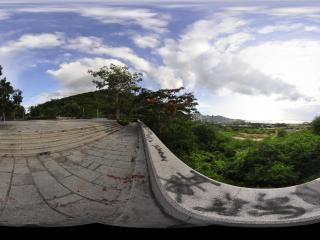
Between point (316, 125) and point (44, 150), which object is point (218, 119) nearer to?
point (316, 125)

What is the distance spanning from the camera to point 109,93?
134 cm

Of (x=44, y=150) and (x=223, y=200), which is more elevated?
(x=44, y=150)

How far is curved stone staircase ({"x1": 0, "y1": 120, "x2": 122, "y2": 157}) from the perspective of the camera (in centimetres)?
124

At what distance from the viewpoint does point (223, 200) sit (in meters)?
1.17

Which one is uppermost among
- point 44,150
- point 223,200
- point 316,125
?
point 316,125

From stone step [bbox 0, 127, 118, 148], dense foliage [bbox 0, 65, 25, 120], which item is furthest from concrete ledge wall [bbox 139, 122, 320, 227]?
dense foliage [bbox 0, 65, 25, 120]

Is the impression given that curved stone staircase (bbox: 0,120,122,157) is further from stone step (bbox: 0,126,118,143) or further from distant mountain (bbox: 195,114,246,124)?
distant mountain (bbox: 195,114,246,124)

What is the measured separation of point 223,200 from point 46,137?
2.52 ft

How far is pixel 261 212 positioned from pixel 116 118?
0.76 m

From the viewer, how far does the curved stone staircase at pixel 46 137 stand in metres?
1.24

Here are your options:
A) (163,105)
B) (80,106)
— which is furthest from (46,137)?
(163,105)

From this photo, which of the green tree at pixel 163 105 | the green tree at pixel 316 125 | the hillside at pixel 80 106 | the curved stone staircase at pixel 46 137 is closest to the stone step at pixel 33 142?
the curved stone staircase at pixel 46 137

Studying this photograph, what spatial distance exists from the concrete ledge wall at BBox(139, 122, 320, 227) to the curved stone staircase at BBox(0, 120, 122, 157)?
31 cm

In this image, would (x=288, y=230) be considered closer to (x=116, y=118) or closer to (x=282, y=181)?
(x=282, y=181)
